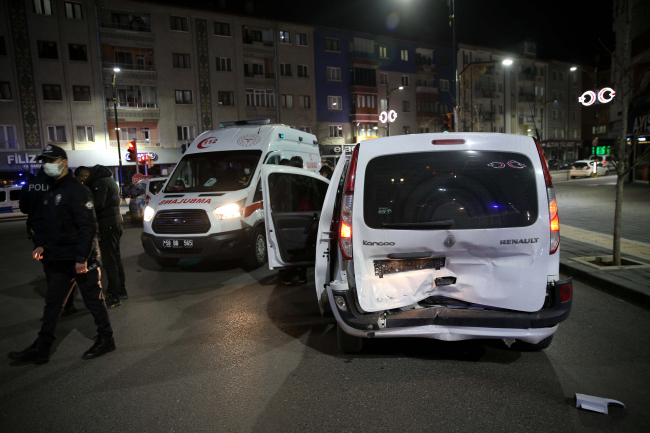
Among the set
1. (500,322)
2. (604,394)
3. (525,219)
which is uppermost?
(525,219)

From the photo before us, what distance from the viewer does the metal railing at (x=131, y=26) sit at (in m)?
34.3

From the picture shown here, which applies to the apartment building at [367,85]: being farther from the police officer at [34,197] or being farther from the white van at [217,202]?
the police officer at [34,197]

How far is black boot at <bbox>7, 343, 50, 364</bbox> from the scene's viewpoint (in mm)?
4152

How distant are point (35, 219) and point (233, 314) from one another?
245 cm

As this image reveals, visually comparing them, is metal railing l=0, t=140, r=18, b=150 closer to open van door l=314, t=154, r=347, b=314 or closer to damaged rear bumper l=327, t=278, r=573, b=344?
open van door l=314, t=154, r=347, b=314

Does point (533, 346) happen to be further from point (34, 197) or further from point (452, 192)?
point (34, 197)

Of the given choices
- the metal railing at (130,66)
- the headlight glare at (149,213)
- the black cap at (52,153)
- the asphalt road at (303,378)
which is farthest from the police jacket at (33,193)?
the metal railing at (130,66)

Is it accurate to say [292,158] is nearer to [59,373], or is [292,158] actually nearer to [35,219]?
[35,219]

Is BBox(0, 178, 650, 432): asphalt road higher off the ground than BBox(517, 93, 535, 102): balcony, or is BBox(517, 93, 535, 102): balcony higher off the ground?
BBox(517, 93, 535, 102): balcony

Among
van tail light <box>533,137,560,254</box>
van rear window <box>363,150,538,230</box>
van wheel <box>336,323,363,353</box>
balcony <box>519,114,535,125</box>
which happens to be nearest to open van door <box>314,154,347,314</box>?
van wheel <box>336,323,363,353</box>

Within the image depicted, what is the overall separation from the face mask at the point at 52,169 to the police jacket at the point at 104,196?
160 centimetres

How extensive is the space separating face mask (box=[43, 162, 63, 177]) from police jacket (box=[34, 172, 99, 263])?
89 mm

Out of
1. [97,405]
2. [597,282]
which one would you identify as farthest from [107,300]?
[597,282]

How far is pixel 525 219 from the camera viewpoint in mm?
3479
